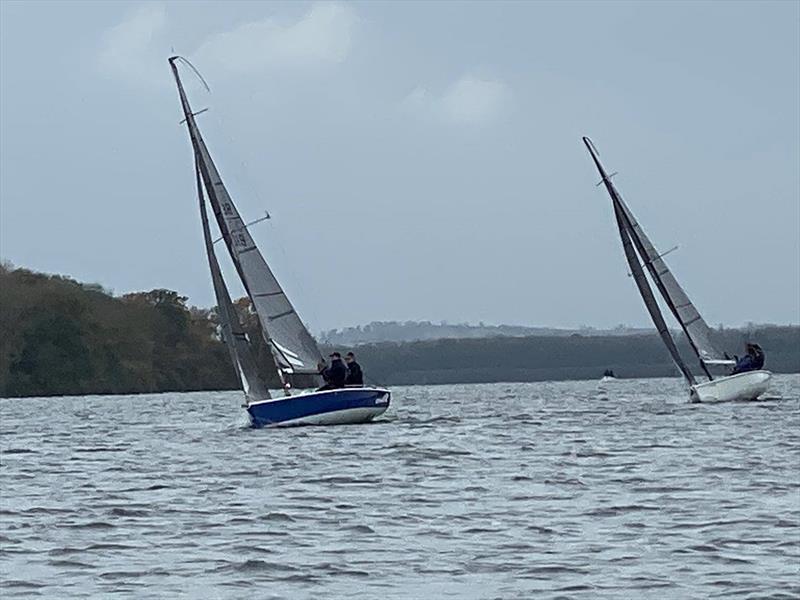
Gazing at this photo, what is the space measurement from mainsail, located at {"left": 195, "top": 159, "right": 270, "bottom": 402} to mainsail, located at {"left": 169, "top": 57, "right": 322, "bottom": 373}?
0.44 metres

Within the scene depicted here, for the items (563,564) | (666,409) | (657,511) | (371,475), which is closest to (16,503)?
(371,475)

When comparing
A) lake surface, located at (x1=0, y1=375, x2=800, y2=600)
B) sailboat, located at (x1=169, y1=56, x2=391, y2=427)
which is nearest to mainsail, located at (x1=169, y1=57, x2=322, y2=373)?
sailboat, located at (x1=169, y1=56, x2=391, y2=427)

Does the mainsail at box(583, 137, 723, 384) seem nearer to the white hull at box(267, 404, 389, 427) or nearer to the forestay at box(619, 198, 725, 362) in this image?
the forestay at box(619, 198, 725, 362)

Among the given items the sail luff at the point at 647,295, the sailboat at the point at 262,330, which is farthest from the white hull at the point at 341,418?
the sail luff at the point at 647,295

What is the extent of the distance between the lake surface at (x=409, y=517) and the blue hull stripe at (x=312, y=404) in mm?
552

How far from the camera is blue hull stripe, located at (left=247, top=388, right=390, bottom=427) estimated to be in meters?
45.9

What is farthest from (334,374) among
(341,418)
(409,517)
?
(409,517)

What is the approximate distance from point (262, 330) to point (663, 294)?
18145 millimetres

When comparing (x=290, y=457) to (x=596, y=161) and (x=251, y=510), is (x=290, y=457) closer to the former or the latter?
(x=251, y=510)

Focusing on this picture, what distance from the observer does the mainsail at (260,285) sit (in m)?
48.8

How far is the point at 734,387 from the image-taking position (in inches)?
2340

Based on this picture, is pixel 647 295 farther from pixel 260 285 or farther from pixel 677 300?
pixel 260 285

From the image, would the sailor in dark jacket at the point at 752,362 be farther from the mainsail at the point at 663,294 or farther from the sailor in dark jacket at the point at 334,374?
the sailor in dark jacket at the point at 334,374

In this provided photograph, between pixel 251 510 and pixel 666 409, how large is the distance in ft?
129
